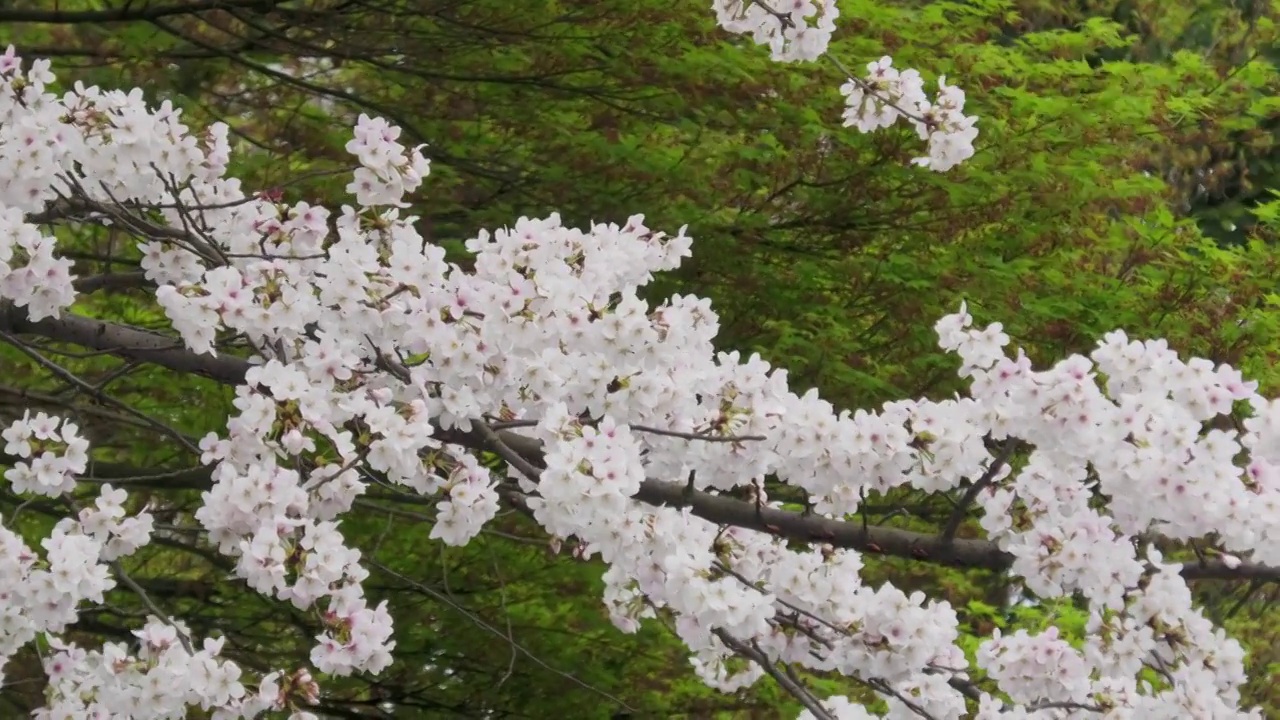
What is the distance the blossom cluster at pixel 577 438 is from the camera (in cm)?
317

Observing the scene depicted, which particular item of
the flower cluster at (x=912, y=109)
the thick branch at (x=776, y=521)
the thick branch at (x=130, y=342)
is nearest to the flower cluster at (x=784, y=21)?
the flower cluster at (x=912, y=109)

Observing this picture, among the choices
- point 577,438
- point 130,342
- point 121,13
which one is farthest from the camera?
point 121,13

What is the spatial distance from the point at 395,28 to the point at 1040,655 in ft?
13.8

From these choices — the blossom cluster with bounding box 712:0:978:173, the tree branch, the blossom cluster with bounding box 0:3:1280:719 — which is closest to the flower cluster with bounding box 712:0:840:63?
the blossom cluster with bounding box 712:0:978:173

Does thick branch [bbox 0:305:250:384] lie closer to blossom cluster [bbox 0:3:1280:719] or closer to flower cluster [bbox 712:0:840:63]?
blossom cluster [bbox 0:3:1280:719]

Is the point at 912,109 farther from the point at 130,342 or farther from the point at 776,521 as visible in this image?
the point at 130,342

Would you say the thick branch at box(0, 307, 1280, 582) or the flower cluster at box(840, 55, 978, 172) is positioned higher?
the flower cluster at box(840, 55, 978, 172)

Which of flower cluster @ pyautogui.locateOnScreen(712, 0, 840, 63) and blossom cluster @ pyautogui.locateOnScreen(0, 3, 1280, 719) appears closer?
blossom cluster @ pyautogui.locateOnScreen(0, 3, 1280, 719)

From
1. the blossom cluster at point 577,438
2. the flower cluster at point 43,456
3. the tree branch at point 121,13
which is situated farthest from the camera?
the tree branch at point 121,13

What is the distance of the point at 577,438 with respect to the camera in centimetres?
313

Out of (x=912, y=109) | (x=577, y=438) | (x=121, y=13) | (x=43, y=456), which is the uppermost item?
(x=912, y=109)

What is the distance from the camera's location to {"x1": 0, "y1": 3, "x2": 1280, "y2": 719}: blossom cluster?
10.4 ft

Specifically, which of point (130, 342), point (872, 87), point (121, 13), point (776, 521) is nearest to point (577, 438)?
point (776, 521)

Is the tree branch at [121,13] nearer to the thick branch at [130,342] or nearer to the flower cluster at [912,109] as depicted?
the thick branch at [130,342]
